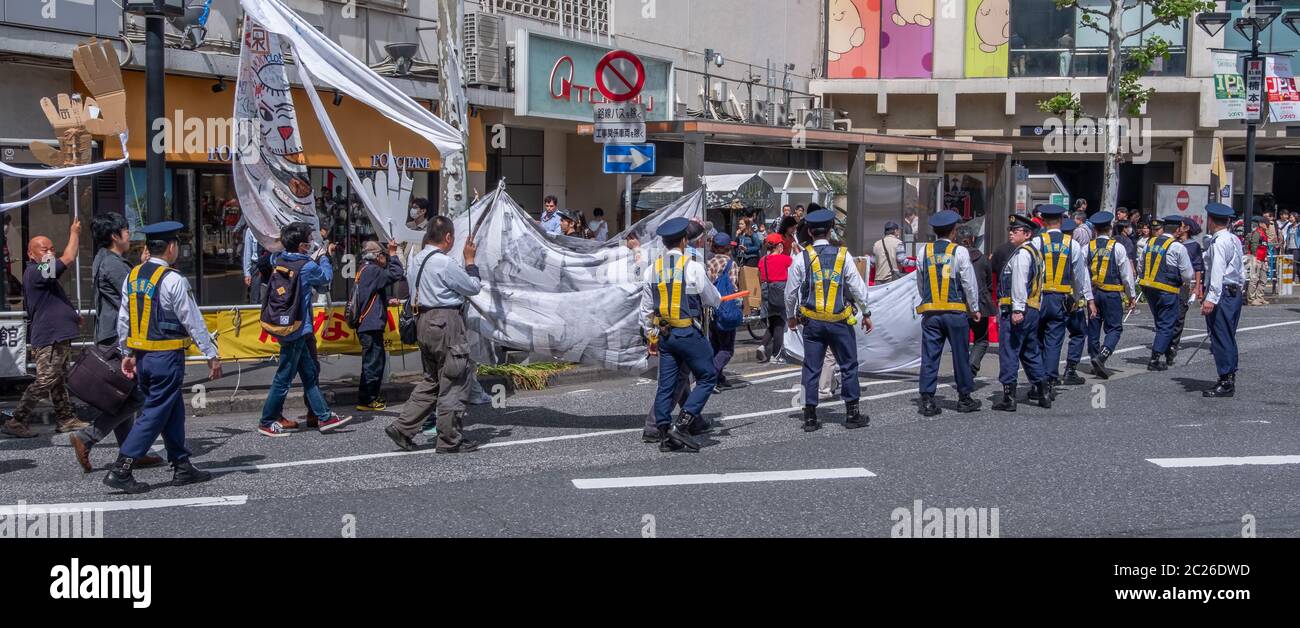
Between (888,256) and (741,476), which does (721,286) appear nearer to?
(741,476)

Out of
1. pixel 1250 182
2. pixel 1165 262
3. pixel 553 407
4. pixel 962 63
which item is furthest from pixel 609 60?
pixel 962 63

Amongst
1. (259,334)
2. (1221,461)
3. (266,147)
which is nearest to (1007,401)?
(1221,461)

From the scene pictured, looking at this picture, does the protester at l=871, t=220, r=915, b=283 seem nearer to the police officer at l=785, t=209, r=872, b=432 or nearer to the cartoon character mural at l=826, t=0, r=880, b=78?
the police officer at l=785, t=209, r=872, b=432

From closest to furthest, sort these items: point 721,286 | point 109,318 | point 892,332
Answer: point 109,318
point 721,286
point 892,332

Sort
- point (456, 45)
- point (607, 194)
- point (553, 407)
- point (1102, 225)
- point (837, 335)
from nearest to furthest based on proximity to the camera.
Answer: point (837, 335), point (553, 407), point (456, 45), point (1102, 225), point (607, 194)

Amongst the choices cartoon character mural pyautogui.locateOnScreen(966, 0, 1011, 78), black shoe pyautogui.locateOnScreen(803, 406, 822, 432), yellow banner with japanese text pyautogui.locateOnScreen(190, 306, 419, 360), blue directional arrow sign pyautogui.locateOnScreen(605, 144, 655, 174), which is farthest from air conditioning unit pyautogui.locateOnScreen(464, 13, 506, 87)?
cartoon character mural pyautogui.locateOnScreen(966, 0, 1011, 78)

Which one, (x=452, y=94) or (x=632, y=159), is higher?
(x=452, y=94)

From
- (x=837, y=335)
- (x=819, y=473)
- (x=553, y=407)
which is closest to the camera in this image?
(x=819, y=473)

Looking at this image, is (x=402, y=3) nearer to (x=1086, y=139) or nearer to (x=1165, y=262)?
(x=1165, y=262)

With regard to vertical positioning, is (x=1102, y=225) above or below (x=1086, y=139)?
below

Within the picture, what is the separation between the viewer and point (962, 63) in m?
34.2

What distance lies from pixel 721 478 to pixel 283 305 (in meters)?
3.77

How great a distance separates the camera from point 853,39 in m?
34.2
